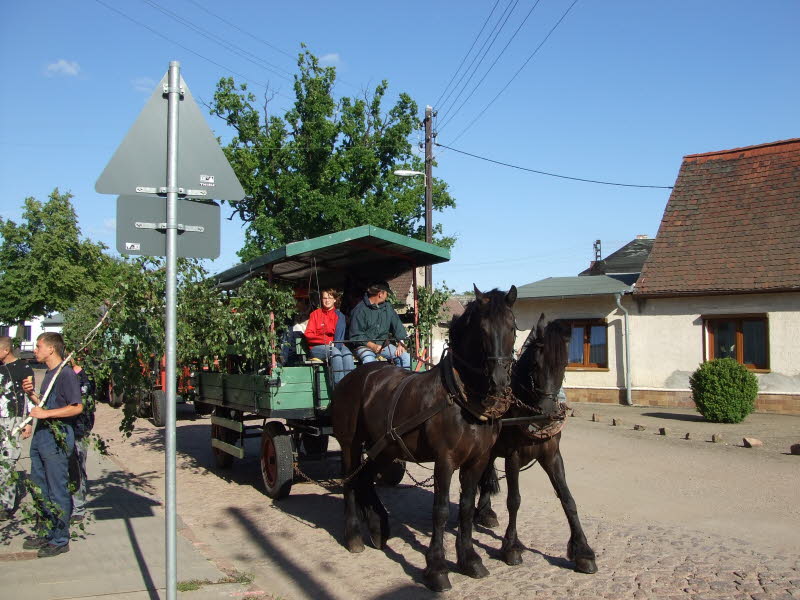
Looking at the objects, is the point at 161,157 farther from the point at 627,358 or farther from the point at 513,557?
the point at 627,358

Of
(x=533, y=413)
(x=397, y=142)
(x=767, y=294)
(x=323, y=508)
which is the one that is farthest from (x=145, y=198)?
(x=397, y=142)

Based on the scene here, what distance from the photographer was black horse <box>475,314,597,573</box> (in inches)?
229

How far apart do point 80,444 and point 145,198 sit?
3.98 metres

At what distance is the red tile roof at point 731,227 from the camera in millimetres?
18047

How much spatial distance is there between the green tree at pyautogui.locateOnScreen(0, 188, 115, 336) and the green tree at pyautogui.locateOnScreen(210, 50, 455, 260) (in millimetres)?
14727

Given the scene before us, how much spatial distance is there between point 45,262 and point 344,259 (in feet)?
128

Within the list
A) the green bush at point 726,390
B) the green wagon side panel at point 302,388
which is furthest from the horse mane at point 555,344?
the green bush at point 726,390

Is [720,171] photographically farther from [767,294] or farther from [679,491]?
[679,491]

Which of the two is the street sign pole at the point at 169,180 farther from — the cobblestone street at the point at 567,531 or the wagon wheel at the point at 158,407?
the wagon wheel at the point at 158,407

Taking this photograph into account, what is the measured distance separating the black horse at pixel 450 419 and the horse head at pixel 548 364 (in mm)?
385

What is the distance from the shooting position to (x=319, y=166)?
3069cm

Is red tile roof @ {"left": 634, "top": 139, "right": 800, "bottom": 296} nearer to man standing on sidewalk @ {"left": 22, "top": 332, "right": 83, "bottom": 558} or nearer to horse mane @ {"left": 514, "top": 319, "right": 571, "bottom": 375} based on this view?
horse mane @ {"left": 514, "top": 319, "right": 571, "bottom": 375}

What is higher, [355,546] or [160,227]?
[160,227]

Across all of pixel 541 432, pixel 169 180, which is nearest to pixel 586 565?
pixel 541 432
